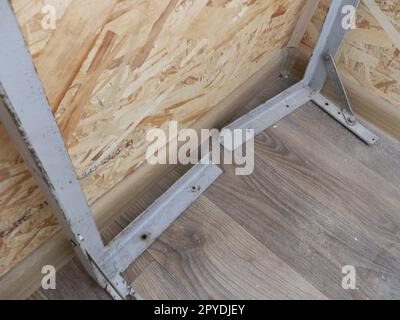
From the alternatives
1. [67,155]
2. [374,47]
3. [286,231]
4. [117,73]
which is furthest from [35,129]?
[374,47]

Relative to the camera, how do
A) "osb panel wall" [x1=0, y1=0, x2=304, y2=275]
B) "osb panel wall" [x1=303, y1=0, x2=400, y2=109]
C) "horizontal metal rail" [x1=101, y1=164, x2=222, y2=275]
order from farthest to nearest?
"osb panel wall" [x1=303, y1=0, x2=400, y2=109], "horizontal metal rail" [x1=101, y1=164, x2=222, y2=275], "osb panel wall" [x1=0, y1=0, x2=304, y2=275]

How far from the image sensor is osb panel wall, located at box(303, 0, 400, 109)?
43.8 inches

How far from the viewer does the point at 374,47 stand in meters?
1.19

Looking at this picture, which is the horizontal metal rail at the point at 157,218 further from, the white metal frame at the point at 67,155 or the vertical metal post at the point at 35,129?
the vertical metal post at the point at 35,129

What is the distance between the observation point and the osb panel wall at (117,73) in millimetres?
568

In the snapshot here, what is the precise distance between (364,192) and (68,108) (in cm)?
89

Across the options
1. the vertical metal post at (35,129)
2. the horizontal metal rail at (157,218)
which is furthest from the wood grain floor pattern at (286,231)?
the vertical metal post at (35,129)

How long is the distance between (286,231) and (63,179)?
0.65 meters

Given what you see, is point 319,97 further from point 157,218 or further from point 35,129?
point 35,129


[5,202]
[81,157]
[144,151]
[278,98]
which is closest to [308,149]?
[278,98]

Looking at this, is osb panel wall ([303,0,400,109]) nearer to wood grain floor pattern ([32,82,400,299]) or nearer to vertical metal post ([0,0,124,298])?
wood grain floor pattern ([32,82,400,299])

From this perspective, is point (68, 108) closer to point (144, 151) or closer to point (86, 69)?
point (86, 69)

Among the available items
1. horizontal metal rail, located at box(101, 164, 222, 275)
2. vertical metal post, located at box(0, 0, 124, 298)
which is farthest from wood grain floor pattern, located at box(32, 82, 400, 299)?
vertical metal post, located at box(0, 0, 124, 298)

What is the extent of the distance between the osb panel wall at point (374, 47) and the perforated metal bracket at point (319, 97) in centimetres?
7
